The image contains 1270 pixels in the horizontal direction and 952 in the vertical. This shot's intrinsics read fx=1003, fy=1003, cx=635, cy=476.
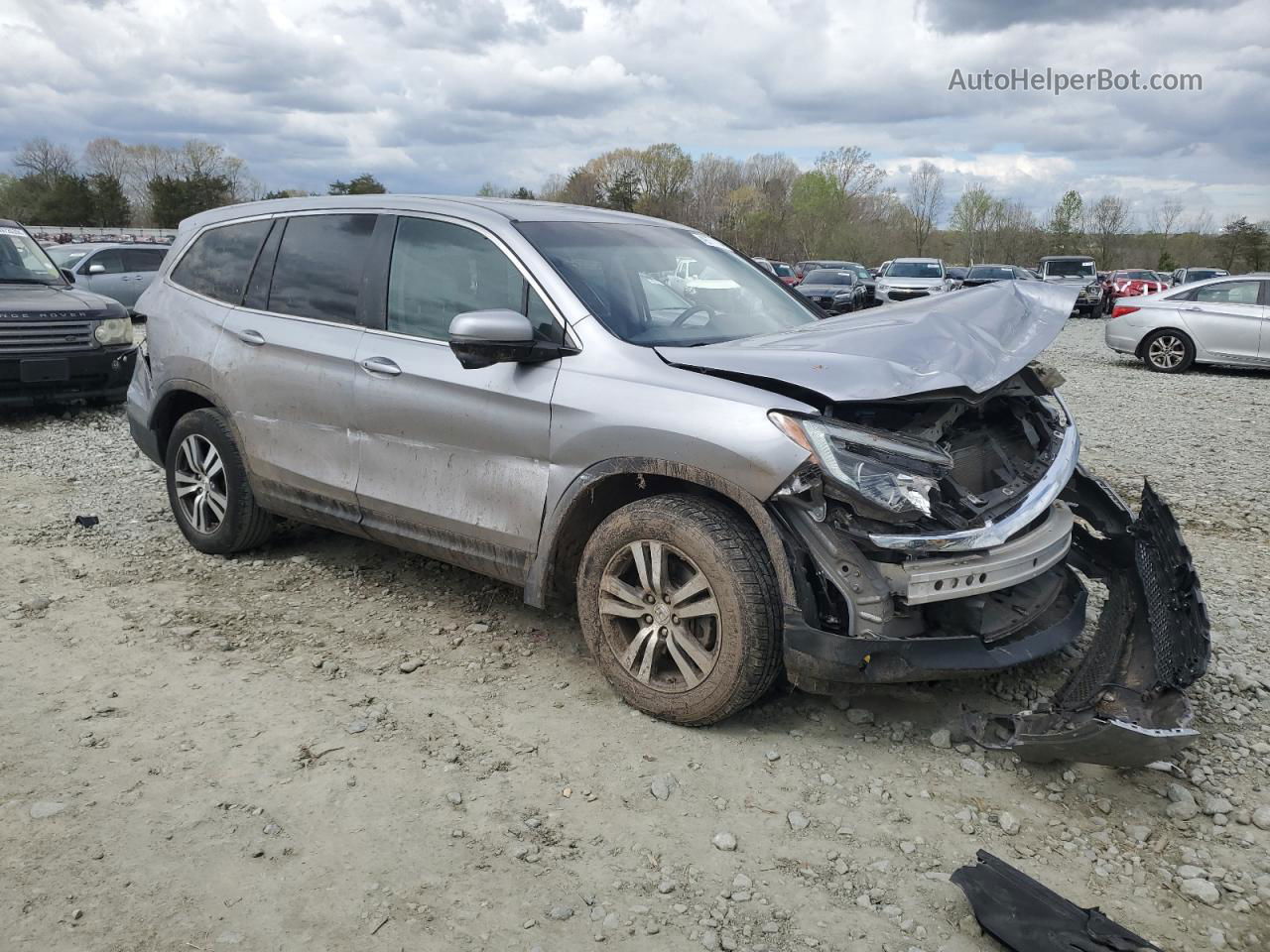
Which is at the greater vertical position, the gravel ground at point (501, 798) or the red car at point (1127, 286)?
the red car at point (1127, 286)

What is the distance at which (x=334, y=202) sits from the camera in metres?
4.88

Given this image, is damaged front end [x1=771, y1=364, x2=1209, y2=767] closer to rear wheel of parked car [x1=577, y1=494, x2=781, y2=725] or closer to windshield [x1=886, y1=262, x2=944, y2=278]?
rear wheel of parked car [x1=577, y1=494, x2=781, y2=725]

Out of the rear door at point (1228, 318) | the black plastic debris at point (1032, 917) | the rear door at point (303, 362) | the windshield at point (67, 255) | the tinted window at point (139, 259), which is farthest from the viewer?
the windshield at point (67, 255)

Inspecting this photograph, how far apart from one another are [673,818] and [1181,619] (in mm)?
1858

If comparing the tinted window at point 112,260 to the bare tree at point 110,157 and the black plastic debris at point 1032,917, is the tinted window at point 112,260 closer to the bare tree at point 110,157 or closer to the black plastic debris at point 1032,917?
the black plastic debris at point 1032,917

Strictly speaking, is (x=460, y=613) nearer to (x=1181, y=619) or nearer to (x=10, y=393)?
(x=1181, y=619)

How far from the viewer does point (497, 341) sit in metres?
3.64

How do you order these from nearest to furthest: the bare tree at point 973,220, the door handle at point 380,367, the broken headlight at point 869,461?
the broken headlight at point 869,461 → the door handle at point 380,367 → the bare tree at point 973,220

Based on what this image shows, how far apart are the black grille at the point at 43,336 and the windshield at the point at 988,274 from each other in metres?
28.4

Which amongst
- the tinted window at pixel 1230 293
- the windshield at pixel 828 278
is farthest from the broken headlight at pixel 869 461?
the windshield at pixel 828 278

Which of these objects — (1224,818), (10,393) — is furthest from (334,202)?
(10,393)

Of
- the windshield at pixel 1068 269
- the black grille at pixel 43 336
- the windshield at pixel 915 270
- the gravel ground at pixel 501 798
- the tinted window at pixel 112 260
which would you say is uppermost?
the windshield at pixel 1068 269

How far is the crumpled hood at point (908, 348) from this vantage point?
3.30m

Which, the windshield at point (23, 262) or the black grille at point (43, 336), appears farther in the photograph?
the windshield at point (23, 262)
